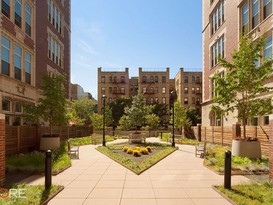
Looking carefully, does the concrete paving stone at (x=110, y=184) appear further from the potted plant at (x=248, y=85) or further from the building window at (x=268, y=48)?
the building window at (x=268, y=48)

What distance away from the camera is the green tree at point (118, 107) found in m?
61.9

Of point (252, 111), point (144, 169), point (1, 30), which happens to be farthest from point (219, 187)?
point (1, 30)

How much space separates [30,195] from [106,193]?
7.71ft

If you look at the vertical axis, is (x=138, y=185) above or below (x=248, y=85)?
below

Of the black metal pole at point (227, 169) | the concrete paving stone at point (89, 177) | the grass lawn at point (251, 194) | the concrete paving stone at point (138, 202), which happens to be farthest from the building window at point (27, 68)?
the grass lawn at point (251, 194)

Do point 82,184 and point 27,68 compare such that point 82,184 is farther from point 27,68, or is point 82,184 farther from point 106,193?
point 27,68

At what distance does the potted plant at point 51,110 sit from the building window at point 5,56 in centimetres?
305

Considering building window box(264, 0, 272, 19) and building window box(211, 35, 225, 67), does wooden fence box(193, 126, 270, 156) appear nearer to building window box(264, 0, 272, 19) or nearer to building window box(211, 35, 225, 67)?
building window box(211, 35, 225, 67)

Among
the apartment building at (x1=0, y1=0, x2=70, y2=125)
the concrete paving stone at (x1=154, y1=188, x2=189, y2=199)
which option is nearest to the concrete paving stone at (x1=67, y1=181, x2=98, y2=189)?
the concrete paving stone at (x1=154, y1=188, x2=189, y2=199)

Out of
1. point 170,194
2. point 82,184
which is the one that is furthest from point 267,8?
point 82,184

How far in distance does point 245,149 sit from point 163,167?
5205 millimetres

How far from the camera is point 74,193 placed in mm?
7367

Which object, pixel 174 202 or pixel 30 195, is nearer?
pixel 174 202

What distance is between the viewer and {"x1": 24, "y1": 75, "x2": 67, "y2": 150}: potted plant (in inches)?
669
